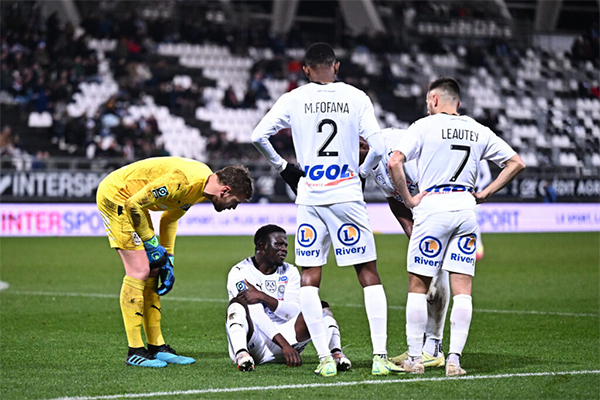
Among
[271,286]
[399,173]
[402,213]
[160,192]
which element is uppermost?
[399,173]

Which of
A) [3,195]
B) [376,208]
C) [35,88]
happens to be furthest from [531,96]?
[3,195]

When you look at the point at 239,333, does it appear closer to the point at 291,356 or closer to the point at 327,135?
the point at 291,356

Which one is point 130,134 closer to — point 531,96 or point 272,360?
point 531,96

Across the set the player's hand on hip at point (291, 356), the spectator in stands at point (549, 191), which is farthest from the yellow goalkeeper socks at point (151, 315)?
the spectator in stands at point (549, 191)

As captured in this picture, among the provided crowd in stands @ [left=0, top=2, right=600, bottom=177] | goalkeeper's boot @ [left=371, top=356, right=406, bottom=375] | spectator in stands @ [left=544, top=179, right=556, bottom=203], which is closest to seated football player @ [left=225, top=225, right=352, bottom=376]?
goalkeeper's boot @ [left=371, top=356, right=406, bottom=375]

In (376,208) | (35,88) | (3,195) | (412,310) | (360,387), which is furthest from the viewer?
(35,88)

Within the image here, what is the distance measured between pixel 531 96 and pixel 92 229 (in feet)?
64.1

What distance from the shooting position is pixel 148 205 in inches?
252

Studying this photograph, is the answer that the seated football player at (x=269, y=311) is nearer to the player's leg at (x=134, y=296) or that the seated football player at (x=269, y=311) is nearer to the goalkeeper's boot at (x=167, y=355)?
the goalkeeper's boot at (x=167, y=355)

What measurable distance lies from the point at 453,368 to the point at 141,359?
2421mm

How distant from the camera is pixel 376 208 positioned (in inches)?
943

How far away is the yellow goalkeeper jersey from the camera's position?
250 inches

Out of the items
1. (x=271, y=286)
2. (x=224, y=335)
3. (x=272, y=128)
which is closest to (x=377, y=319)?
(x=271, y=286)

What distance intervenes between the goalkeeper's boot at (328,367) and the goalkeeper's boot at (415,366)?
21.4 inches
